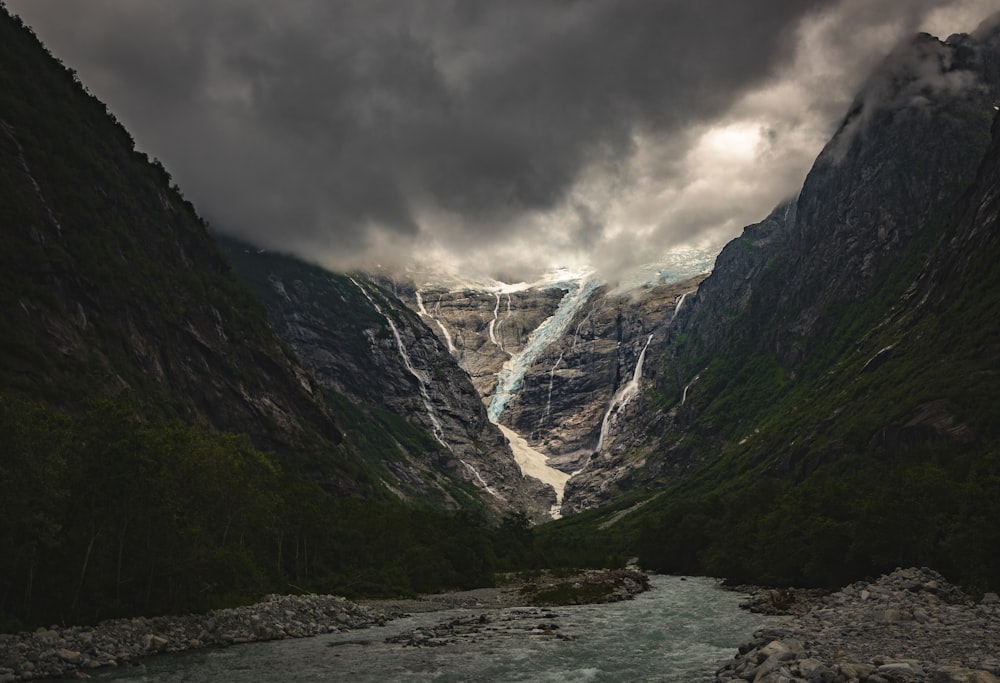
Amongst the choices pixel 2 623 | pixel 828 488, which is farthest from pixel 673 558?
pixel 2 623

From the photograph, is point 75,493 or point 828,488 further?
point 828,488

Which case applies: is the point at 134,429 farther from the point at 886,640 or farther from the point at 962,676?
the point at 962,676

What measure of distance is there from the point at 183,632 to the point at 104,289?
10565 centimetres

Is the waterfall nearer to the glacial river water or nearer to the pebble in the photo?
the pebble

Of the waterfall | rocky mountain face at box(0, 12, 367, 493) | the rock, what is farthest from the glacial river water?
the waterfall

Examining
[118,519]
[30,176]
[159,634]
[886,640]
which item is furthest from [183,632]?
[30,176]

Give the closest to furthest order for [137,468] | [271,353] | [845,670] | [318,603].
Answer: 1. [845,670]
2. [137,468]
3. [318,603]
4. [271,353]

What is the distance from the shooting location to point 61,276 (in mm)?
124188

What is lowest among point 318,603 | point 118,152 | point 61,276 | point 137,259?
point 318,603

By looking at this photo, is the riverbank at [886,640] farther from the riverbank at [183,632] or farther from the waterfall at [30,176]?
the waterfall at [30,176]

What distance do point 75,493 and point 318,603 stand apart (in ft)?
87.2

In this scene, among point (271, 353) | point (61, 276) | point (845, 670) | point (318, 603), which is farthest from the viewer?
point (271, 353)

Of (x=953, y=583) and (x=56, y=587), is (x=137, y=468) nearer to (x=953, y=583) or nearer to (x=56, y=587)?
(x=56, y=587)

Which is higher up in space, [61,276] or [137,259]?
[137,259]
